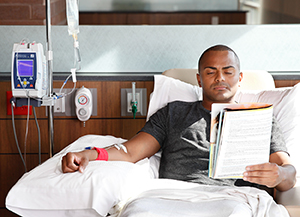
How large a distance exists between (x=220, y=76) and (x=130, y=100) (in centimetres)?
66

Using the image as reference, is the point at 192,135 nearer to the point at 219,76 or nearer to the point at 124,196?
the point at 219,76

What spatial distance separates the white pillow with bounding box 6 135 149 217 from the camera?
1.29m

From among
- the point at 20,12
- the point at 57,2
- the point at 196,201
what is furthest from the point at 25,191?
the point at 57,2

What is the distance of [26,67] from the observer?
5.69 feet

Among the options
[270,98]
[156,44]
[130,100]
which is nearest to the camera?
[270,98]

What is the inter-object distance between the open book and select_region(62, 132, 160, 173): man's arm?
0.44m

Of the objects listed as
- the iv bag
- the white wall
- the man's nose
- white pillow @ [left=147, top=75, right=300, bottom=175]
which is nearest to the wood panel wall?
the white wall

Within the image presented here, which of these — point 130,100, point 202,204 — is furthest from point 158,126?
point 202,204

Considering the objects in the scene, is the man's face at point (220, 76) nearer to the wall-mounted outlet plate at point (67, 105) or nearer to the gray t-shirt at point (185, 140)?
the gray t-shirt at point (185, 140)

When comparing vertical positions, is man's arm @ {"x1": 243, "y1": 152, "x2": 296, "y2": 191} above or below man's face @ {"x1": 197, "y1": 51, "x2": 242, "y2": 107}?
below

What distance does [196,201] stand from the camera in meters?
1.25

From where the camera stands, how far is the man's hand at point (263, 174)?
1.29 metres

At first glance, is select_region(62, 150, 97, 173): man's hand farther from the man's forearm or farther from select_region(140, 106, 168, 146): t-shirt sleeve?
the man's forearm

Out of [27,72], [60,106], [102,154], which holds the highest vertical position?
[27,72]
